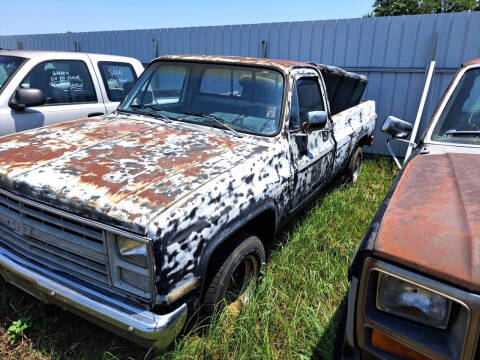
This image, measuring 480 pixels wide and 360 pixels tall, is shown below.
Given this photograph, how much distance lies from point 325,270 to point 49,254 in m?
2.22

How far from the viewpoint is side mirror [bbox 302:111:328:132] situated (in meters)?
2.96

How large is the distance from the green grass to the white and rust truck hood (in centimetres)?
94

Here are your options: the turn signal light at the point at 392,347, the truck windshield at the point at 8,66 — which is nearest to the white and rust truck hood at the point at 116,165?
the turn signal light at the point at 392,347

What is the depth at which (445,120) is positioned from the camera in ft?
8.45

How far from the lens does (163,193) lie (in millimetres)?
1892

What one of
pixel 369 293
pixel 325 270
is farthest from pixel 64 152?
pixel 325 270

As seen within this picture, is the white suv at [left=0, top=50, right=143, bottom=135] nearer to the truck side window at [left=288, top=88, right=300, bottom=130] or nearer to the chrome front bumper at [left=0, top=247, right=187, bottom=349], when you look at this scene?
the truck side window at [left=288, top=88, right=300, bottom=130]

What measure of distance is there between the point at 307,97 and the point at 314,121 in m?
0.64

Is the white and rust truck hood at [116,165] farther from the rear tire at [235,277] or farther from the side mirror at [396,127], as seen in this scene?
the side mirror at [396,127]

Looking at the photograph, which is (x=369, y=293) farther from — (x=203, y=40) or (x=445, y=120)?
(x=203, y=40)

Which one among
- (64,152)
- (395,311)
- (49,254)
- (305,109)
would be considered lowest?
(49,254)

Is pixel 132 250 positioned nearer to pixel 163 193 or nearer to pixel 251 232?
pixel 163 193

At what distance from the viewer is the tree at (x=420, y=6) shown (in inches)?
1259

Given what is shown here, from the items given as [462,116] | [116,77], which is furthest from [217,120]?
[116,77]
